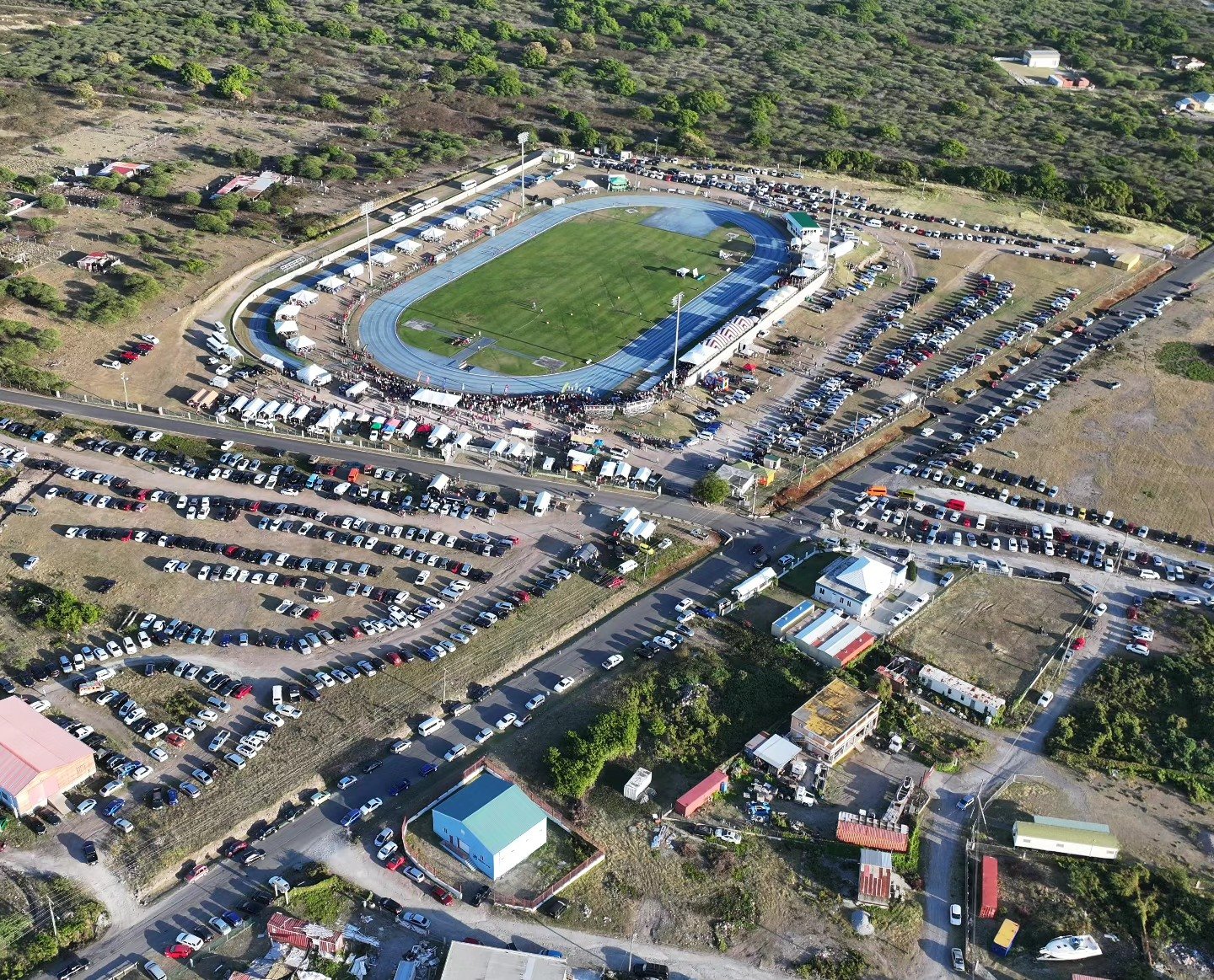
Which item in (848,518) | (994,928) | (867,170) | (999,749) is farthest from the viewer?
(867,170)

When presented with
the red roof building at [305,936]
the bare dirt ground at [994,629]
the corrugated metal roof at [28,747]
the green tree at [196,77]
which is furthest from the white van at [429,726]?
the green tree at [196,77]

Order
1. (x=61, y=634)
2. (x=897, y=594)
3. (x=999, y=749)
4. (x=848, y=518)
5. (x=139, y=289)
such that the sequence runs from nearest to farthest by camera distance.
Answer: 1. (x=999, y=749)
2. (x=61, y=634)
3. (x=897, y=594)
4. (x=848, y=518)
5. (x=139, y=289)

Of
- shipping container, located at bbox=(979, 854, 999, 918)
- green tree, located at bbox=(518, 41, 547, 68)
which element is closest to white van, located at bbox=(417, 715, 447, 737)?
shipping container, located at bbox=(979, 854, 999, 918)

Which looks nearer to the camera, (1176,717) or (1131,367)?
(1176,717)

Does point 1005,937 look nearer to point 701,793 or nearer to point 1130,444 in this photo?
point 701,793

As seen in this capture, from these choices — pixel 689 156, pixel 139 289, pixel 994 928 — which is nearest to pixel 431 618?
pixel 994 928

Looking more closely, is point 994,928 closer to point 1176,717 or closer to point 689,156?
point 1176,717

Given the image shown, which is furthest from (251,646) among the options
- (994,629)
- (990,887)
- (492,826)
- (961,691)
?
(994,629)

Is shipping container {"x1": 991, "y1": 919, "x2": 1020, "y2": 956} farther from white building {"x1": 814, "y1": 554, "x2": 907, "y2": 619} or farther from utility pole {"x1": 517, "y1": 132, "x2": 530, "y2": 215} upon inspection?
utility pole {"x1": 517, "y1": 132, "x2": 530, "y2": 215}
